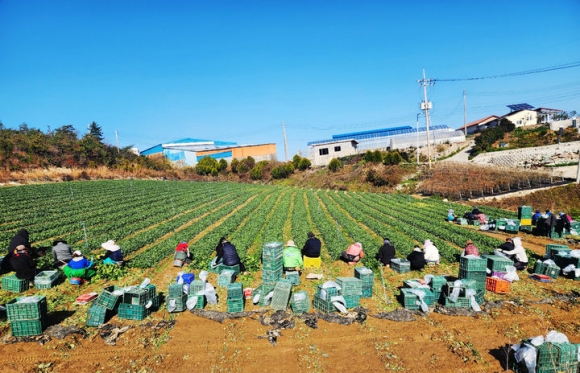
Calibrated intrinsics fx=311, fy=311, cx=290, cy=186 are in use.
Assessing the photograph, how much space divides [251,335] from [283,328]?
793 millimetres

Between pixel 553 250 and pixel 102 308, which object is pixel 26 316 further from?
pixel 553 250

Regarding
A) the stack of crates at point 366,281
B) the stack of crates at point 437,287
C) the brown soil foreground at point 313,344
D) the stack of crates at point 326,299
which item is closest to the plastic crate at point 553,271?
the brown soil foreground at point 313,344

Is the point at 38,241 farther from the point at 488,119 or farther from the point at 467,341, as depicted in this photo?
the point at 488,119

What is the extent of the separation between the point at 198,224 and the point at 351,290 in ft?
43.9

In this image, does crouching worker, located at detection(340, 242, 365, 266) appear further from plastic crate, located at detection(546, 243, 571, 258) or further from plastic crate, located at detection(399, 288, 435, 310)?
plastic crate, located at detection(546, 243, 571, 258)

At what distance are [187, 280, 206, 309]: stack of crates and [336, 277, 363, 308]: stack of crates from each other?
3.82 meters

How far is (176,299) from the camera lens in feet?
27.4

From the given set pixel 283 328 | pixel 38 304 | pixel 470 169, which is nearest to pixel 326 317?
pixel 283 328

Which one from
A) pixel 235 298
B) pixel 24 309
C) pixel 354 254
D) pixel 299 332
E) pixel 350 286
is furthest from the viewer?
pixel 354 254

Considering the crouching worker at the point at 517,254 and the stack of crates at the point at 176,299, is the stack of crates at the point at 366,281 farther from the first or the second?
the crouching worker at the point at 517,254

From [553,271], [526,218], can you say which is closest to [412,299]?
[553,271]

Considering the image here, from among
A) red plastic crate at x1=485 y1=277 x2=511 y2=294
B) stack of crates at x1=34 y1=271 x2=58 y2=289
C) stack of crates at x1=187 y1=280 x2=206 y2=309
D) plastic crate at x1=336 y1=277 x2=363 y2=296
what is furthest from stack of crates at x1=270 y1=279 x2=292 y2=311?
stack of crates at x1=34 y1=271 x2=58 y2=289

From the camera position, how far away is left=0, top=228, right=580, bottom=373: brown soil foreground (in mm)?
6270

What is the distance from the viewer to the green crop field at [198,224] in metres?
14.4
